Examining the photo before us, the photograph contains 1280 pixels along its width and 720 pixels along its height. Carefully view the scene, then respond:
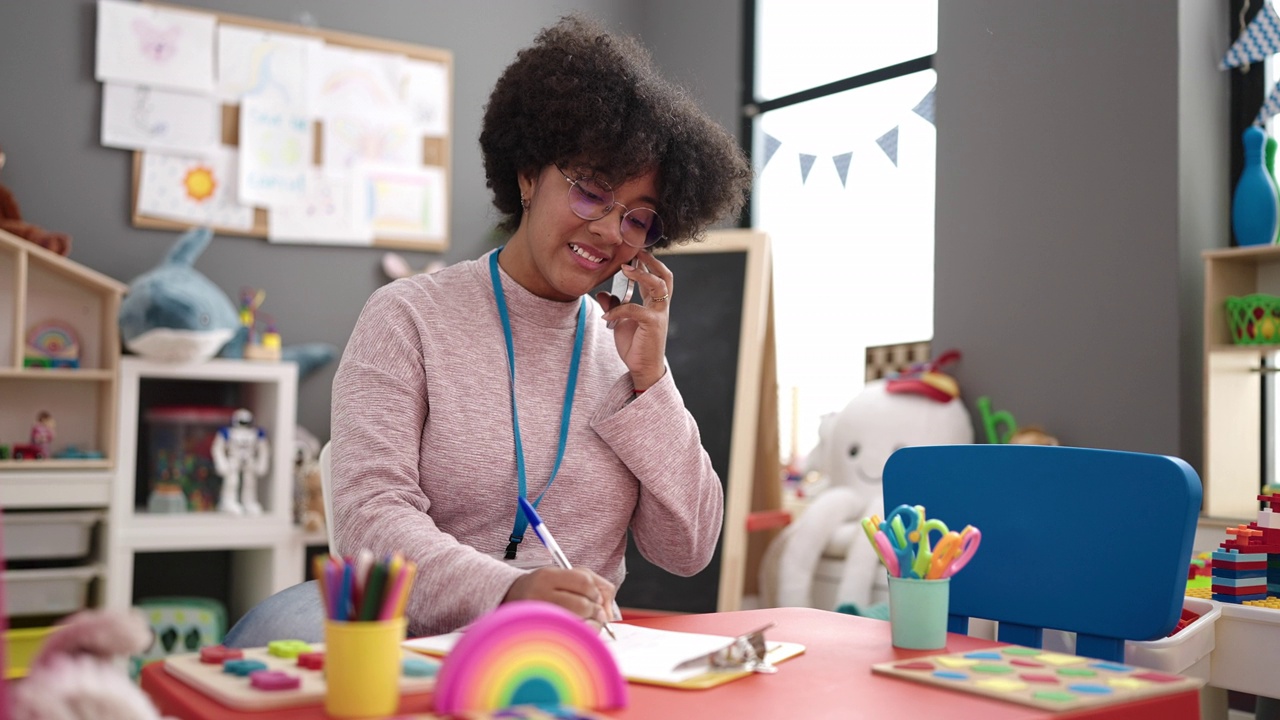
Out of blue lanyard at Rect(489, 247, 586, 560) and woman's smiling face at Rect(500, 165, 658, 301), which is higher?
woman's smiling face at Rect(500, 165, 658, 301)

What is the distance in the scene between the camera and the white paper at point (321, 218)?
3535 mm

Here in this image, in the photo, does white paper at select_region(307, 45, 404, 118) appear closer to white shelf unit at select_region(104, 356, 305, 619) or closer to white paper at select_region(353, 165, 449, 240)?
white paper at select_region(353, 165, 449, 240)

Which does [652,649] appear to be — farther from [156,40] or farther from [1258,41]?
[156,40]

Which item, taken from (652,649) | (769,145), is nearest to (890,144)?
(769,145)

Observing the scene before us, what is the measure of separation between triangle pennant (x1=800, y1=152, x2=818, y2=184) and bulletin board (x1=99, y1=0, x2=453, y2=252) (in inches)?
47.1

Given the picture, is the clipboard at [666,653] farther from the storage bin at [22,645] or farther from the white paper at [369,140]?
the white paper at [369,140]

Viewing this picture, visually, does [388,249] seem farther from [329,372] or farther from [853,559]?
[853,559]

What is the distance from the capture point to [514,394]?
1.29 meters

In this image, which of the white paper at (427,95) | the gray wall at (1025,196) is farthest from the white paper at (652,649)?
the white paper at (427,95)

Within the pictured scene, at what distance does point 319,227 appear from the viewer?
11.8 feet

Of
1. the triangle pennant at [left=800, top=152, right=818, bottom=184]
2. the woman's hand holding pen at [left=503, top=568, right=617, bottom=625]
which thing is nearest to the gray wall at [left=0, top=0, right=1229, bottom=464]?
the triangle pennant at [left=800, top=152, right=818, bottom=184]

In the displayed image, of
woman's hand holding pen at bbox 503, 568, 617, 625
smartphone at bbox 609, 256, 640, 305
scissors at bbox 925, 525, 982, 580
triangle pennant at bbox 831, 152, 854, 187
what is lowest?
woman's hand holding pen at bbox 503, 568, 617, 625

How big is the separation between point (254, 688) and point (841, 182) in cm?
309

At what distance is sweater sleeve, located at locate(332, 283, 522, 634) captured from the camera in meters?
1.00
